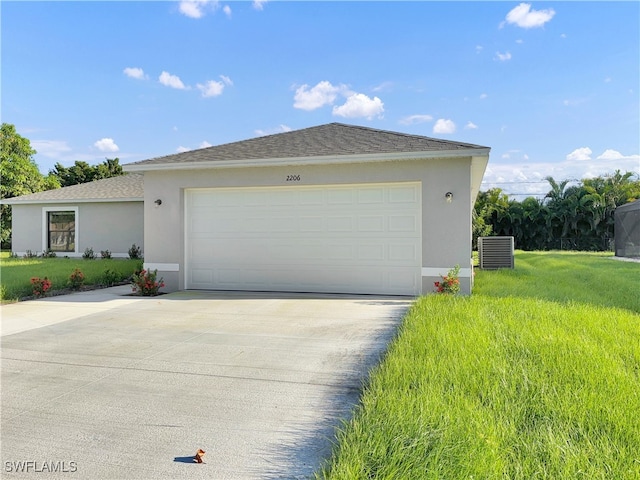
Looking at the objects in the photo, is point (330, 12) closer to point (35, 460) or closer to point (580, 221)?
point (35, 460)

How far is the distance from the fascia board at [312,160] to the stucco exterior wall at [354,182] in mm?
178

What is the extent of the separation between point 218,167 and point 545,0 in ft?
29.4

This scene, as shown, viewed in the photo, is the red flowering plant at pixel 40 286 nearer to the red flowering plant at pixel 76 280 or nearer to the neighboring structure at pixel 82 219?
the red flowering plant at pixel 76 280

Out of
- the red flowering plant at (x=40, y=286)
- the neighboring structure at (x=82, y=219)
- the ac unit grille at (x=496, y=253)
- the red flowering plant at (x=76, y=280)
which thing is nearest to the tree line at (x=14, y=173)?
the neighboring structure at (x=82, y=219)

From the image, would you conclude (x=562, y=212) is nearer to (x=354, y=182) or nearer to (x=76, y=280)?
(x=354, y=182)

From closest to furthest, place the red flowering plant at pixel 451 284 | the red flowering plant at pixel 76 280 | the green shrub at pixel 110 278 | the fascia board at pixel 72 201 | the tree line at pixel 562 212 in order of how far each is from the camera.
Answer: the red flowering plant at pixel 451 284
the red flowering plant at pixel 76 280
the green shrub at pixel 110 278
the fascia board at pixel 72 201
the tree line at pixel 562 212

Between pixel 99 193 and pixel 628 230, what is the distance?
25.0 meters

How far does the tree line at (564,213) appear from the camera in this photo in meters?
30.7

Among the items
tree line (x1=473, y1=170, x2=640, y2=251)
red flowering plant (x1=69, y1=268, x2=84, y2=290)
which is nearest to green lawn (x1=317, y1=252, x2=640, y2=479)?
red flowering plant (x1=69, y1=268, x2=84, y2=290)

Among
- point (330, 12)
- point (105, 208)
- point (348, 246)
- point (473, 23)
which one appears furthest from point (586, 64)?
point (105, 208)

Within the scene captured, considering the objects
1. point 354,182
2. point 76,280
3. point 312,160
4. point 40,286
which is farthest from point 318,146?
point 40,286

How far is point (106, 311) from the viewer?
781 cm

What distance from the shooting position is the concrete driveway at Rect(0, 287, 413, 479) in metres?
2.69

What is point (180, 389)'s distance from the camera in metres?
3.90
